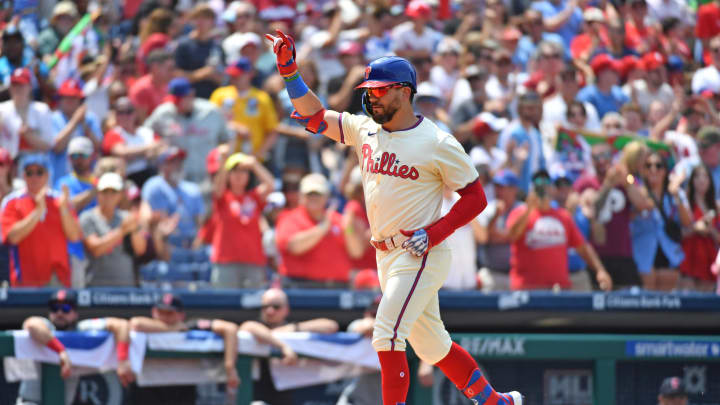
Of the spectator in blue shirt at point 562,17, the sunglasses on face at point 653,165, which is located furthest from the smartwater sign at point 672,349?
the spectator in blue shirt at point 562,17

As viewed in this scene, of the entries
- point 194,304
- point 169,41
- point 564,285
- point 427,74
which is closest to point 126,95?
point 169,41

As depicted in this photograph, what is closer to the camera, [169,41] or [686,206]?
[686,206]

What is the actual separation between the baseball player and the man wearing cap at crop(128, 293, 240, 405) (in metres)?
2.37

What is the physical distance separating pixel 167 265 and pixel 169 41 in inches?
152

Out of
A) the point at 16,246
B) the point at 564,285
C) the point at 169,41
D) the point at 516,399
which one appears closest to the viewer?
the point at 516,399

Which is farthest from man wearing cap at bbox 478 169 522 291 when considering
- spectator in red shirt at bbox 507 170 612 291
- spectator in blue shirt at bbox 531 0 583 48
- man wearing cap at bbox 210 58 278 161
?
spectator in blue shirt at bbox 531 0 583 48

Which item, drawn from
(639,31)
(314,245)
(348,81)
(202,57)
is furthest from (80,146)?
(639,31)

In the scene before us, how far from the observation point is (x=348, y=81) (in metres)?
11.7

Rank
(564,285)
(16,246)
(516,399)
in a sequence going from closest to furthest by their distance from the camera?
(516,399) → (16,246) → (564,285)

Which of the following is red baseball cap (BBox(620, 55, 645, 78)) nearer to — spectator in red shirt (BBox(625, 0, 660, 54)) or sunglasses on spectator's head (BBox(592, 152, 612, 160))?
spectator in red shirt (BBox(625, 0, 660, 54))

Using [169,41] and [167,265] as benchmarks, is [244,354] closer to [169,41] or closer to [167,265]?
[167,265]

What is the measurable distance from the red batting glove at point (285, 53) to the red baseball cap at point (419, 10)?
279 inches

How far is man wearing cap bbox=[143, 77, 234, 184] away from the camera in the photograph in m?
10.8

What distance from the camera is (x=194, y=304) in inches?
329
